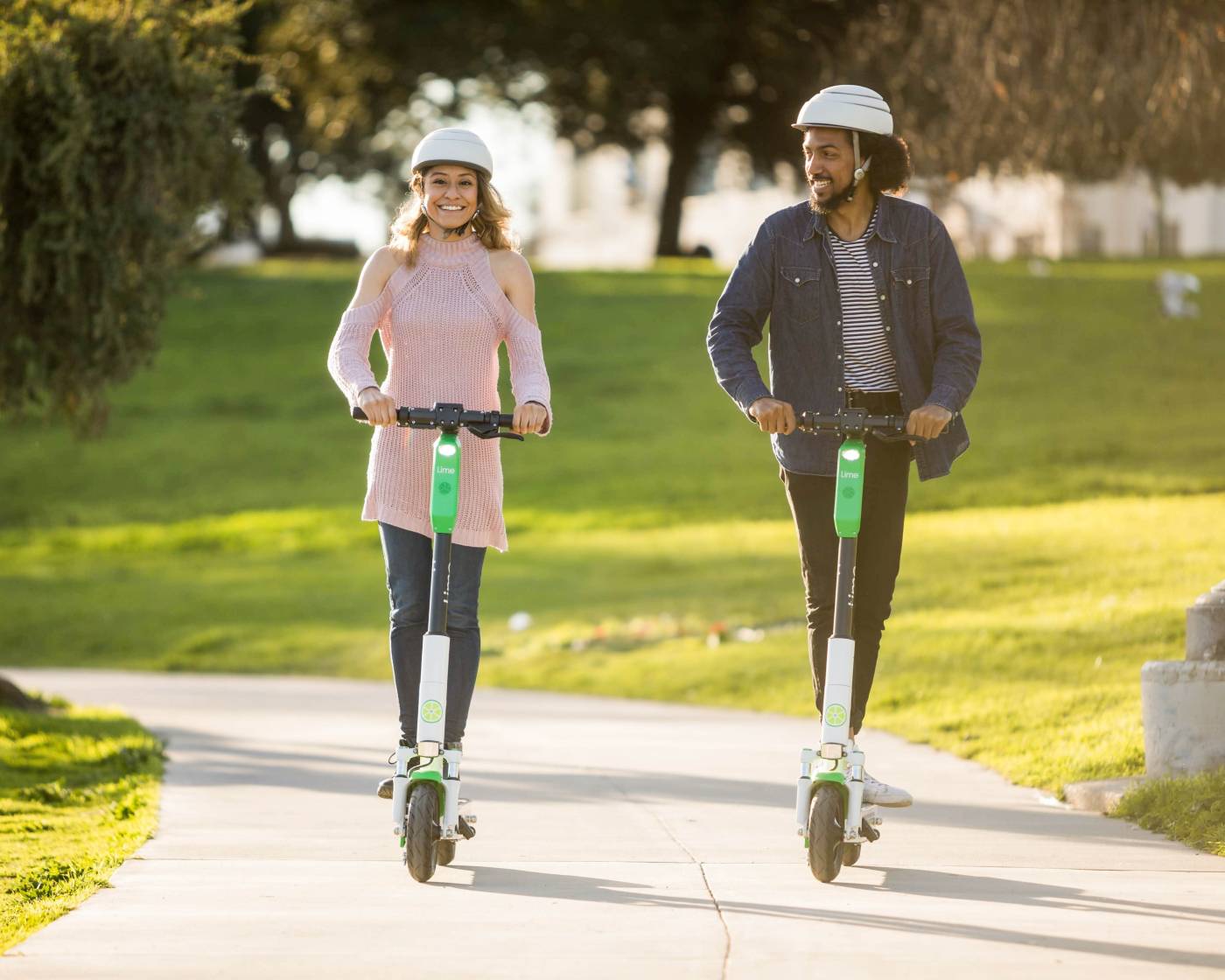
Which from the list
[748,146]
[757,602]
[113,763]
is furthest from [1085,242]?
[113,763]

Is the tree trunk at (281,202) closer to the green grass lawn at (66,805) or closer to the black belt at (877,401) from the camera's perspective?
the green grass lawn at (66,805)

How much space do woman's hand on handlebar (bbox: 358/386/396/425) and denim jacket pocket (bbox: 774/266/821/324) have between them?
1255 millimetres

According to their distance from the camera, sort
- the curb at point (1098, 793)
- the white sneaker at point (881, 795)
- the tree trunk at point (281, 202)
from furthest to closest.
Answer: the tree trunk at point (281, 202) → the curb at point (1098, 793) → the white sneaker at point (881, 795)

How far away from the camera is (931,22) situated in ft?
69.1

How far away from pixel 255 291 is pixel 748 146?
450 inches

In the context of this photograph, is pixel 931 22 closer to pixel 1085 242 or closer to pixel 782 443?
pixel 782 443

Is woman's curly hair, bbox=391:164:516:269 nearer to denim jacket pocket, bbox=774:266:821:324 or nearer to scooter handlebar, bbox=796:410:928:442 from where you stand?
denim jacket pocket, bbox=774:266:821:324

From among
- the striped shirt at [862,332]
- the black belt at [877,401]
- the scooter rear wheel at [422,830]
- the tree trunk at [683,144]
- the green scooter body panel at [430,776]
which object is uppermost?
the tree trunk at [683,144]

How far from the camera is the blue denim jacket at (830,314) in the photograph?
20.1ft

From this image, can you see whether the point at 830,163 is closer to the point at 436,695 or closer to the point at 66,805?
the point at 436,695

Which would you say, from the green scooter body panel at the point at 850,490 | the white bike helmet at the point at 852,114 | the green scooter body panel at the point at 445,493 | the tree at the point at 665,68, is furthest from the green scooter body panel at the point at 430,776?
the tree at the point at 665,68

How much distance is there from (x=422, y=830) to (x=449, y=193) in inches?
74.0

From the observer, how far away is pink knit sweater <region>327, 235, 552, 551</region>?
614 cm

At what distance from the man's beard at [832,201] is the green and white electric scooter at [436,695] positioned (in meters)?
1.14
